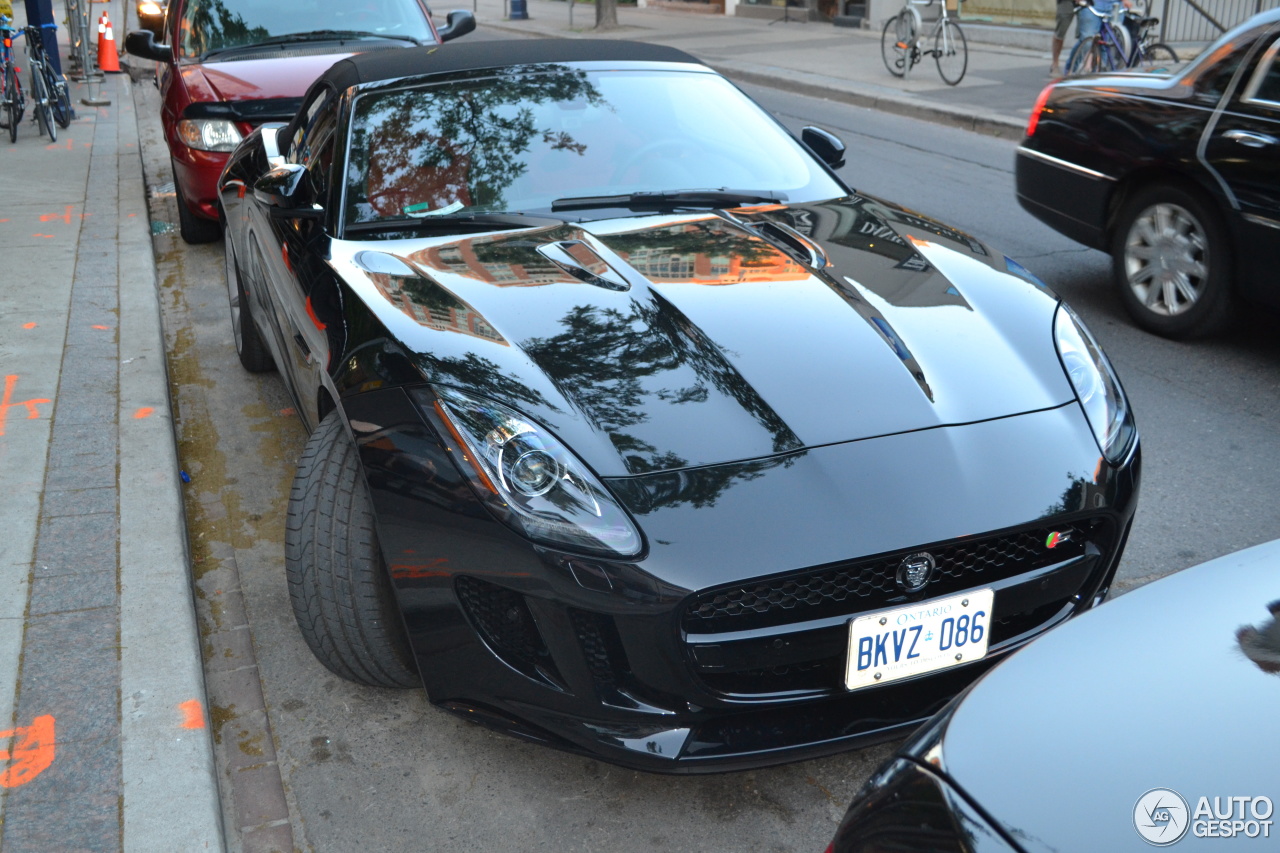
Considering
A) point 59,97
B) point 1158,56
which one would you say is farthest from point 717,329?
point 1158,56

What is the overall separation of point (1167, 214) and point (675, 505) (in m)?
4.28

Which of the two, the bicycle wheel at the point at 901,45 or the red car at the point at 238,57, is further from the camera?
the bicycle wheel at the point at 901,45

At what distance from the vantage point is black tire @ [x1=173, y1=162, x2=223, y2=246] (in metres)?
7.98

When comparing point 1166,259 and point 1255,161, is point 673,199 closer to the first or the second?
point 1255,161

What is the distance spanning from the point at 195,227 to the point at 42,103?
440cm

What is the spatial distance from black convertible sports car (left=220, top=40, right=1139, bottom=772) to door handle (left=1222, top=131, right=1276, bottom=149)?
91.5 inches

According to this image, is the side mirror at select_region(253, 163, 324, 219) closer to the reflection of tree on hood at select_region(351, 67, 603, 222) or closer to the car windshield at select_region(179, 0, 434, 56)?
the reflection of tree on hood at select_region(351, 67, 603, 222)

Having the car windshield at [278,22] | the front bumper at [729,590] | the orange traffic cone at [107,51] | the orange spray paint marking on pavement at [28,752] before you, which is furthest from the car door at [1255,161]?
the orange traffic cone at [107,51]

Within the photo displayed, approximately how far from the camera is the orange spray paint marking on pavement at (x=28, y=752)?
9.36 feet

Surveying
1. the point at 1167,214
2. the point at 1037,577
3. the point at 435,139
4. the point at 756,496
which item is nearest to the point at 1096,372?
the point at 1037,577

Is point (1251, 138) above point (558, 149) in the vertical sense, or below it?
below

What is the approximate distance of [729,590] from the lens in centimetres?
245

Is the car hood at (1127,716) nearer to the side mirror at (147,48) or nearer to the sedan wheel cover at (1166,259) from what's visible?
the sedan wheel cover at (1166,259)

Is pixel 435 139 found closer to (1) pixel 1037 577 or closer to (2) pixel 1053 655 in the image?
(1) pixel 1037 577
